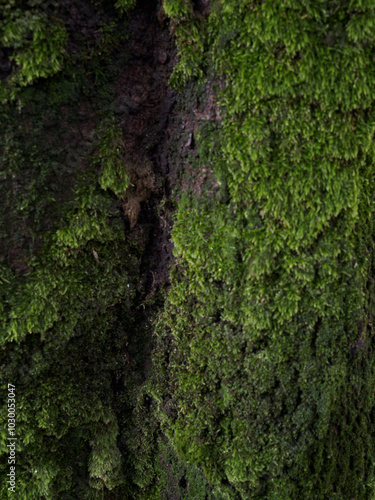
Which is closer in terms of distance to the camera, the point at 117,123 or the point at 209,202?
the point at 209,202

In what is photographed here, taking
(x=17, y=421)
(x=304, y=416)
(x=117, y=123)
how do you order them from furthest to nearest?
(x=117, y=123) → (x=17, y=421) → (x=304, y=416)

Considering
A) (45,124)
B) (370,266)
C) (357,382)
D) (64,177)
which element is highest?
(45,124)

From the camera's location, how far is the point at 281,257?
1.55 m

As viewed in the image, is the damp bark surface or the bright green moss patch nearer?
the bright green moss patch

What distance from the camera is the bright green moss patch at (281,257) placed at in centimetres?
144

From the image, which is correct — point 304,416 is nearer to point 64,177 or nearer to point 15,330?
point 15,330

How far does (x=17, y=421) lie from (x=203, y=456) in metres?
0.85

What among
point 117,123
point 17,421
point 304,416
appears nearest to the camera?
point 304,416

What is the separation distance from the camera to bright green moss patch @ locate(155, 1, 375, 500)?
56.9 inches

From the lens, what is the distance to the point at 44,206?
1683mm

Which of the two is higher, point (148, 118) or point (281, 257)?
point (148, 118)

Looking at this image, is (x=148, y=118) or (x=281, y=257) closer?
(x=281, y=257)

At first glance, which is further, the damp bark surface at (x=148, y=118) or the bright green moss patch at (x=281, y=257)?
the damp bark surface at (x=148, y=118)

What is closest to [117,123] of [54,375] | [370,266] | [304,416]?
[54,375]
